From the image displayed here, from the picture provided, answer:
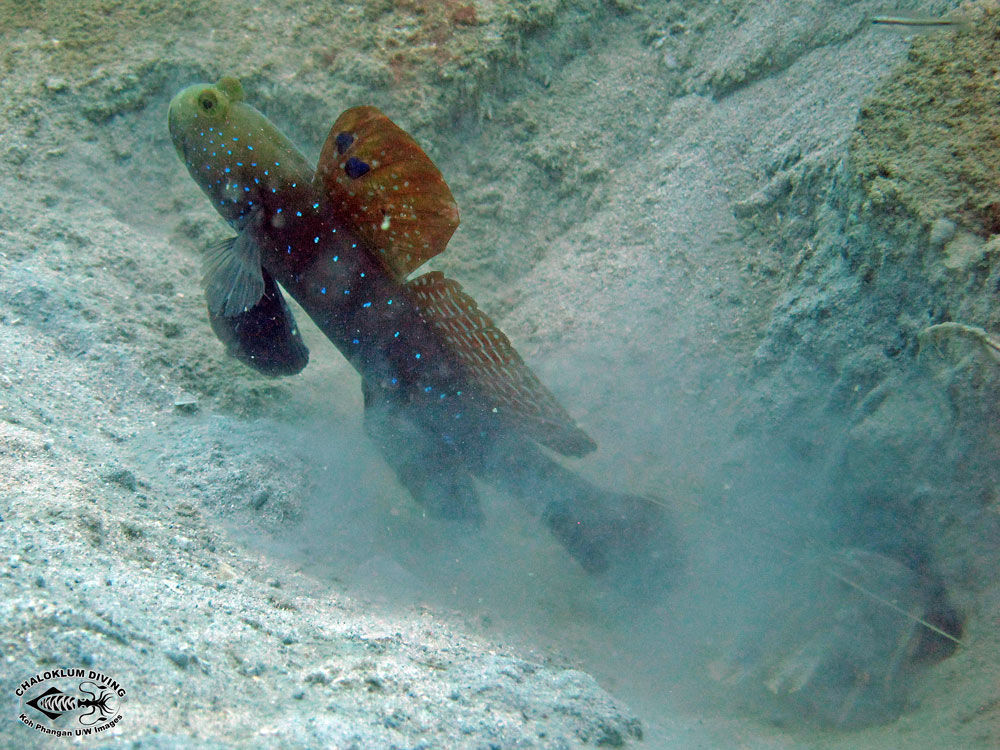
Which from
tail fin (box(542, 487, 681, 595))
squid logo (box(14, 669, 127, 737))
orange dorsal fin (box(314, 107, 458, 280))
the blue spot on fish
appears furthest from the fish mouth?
tail fin (box(542, 487, 681, 595))

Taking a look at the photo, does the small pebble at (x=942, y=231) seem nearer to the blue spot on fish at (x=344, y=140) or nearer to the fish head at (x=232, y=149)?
the blue spot on fish at (x=344, y=140)

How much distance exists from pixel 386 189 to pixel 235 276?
769 mm

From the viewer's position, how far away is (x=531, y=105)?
4.13 meters

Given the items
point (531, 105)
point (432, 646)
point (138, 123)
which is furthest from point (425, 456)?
point (138, 123)

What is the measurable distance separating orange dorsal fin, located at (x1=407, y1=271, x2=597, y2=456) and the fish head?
0.75m

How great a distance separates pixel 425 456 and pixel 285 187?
1438 mm

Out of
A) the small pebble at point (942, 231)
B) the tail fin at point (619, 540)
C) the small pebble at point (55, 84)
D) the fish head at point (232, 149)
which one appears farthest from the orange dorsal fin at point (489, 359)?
the small pebble at point (55, 84)

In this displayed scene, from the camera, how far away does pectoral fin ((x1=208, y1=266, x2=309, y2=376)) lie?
274cm

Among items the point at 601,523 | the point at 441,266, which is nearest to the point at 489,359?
the point at 601,523

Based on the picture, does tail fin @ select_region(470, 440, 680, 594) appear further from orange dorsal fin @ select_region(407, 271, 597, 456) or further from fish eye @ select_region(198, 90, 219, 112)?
fish eye @ select_region(198, 90, 219, 112)

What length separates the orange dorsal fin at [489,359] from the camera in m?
2.68

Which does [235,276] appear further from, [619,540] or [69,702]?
[619,540]

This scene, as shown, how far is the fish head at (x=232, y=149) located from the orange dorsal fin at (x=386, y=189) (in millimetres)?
207

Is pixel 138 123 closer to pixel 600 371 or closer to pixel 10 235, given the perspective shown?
pixel 10 235
